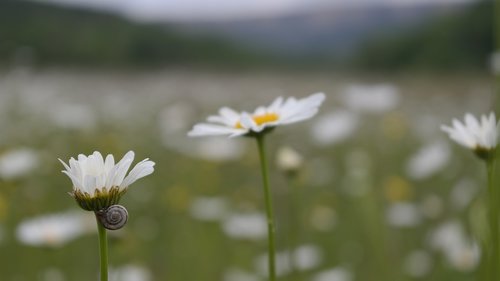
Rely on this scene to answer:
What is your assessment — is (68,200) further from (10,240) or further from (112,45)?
(112,45)

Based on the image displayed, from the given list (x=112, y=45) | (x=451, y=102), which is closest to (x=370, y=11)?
(x=112, y=45)

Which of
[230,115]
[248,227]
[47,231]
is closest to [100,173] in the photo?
[230,115]

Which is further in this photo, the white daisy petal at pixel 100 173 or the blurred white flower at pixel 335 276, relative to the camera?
the blurred white flower at pixel 335 276

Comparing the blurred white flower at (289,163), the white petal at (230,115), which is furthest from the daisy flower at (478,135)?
the blurred white flower at (289,163)

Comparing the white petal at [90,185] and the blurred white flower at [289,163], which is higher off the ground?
the blurred white flower at [289,163]

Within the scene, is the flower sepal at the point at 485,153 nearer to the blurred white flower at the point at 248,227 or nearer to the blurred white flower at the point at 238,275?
the blurred white flower at the point at 248,227
